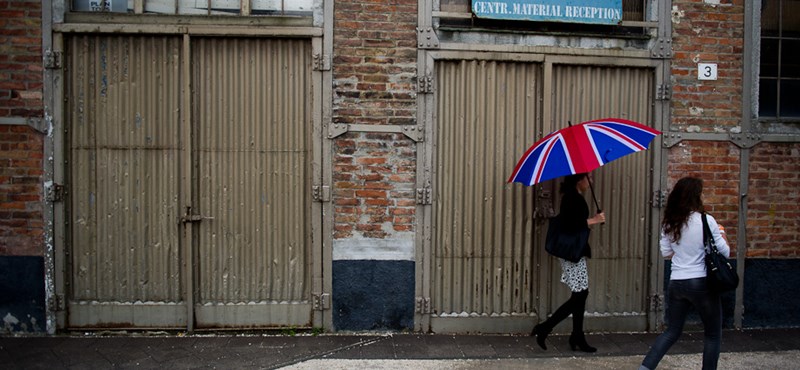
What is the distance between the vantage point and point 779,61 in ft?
22.3

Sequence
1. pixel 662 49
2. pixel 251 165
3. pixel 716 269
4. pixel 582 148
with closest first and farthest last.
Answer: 1. pixel 716 269
2. pixel 582 148
3. pixel 251 165
4. pixel 662 49

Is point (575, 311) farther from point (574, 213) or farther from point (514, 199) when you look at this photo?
point (514, 199)

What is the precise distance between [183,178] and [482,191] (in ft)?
9.57

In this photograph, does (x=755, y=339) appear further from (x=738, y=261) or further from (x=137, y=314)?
(x=137, y=314)

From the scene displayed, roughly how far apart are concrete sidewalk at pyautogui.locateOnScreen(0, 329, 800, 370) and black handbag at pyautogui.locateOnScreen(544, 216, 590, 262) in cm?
94

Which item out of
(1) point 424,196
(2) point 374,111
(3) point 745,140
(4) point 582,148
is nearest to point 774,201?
Result: (3) point 745,140

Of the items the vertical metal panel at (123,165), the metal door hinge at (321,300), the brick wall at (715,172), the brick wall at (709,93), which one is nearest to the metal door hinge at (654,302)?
the brick wall at (715,172)

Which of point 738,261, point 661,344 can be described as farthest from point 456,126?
point 738,261

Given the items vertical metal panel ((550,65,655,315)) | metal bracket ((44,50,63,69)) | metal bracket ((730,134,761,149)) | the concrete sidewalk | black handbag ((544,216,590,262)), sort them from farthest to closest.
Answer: metal bracket ((730,134,761,149)) < vertical metal panel ((550,65,655,315)) < metal bracket ((44,50,63,69)) < black handbag ((544,216,590,262)) < the concrete sidewalk

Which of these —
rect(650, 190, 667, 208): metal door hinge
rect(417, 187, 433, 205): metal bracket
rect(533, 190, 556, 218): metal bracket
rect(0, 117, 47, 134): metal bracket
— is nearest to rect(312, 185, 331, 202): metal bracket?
rect(417, 187, 433, 205): metal bracket

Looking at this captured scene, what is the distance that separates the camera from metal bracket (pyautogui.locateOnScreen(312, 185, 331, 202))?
6.22 metres

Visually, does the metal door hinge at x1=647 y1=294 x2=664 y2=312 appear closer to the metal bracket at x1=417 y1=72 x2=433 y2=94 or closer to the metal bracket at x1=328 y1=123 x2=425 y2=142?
the metal bracket at x1=328 y1=123 x2=425 y2=142

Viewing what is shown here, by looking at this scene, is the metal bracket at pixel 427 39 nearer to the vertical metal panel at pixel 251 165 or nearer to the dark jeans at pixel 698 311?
the vertical metal panel at pixel 251 165

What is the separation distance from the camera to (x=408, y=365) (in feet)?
18.0
